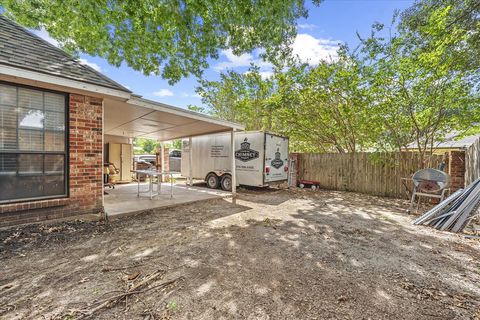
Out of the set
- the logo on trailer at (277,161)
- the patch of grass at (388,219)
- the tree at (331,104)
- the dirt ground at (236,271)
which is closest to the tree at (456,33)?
the tree at (331,104)

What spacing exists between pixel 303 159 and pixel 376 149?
10.7 ft


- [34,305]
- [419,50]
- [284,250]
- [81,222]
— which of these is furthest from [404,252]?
[419,50]

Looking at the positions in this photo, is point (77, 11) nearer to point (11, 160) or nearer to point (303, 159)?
point (11, 160)

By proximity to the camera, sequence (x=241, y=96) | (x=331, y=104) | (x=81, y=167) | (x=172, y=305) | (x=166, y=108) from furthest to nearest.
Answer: (x=241, y=96) → (x=331, y=104) → (x=166, y=108) → (x=81, y=167) → (x=172, y=305)

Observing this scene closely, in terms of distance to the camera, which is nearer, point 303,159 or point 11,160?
point 11,160

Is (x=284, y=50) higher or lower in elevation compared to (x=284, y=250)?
higher

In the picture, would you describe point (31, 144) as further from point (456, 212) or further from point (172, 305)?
point (456, 212)

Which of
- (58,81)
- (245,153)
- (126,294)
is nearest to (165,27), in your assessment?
(58,81)

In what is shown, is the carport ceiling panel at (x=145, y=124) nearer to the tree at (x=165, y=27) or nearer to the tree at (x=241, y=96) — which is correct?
the tree at (x=165, y=27)

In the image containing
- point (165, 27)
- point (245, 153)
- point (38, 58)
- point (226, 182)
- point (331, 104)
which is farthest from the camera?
point (331, 104)

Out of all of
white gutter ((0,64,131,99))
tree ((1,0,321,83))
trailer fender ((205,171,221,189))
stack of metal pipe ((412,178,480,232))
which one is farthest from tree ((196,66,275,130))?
white gutter ((0,64,131,99))

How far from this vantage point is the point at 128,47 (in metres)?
8.02

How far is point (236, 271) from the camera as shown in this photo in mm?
2615

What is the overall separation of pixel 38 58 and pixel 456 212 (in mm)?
8842
